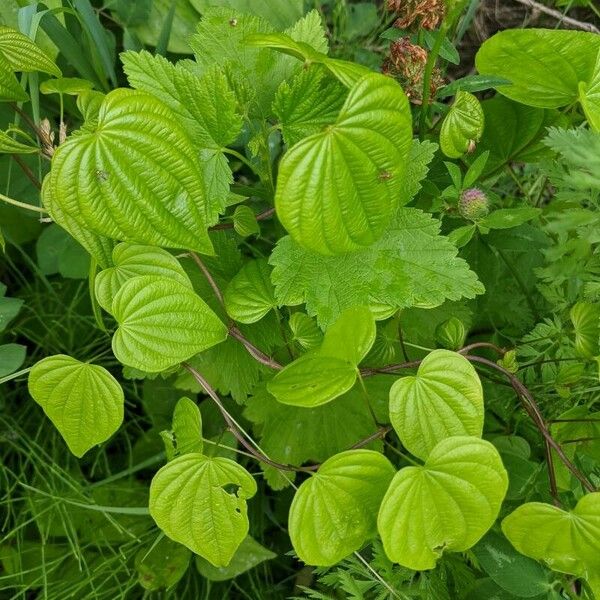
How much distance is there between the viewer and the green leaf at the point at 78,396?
0.75 metres

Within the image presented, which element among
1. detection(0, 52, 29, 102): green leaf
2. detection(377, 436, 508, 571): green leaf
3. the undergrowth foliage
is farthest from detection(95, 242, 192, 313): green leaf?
detection(377, 436, 508, 571): green leaf

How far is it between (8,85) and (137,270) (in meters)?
0.26

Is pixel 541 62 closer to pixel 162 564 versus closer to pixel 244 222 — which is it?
pixel 244 222

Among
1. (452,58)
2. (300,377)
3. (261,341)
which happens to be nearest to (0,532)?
(261,341)

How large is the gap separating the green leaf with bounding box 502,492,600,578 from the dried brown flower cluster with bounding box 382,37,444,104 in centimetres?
49

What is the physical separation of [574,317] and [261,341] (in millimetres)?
392

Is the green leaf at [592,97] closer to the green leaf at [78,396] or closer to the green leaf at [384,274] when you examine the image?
the green leaf at [384,274]

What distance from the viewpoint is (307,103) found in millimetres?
769

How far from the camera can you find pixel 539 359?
3.11 feet

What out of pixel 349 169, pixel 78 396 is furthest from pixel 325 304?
pixel 78 396

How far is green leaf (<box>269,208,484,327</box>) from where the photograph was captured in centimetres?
79

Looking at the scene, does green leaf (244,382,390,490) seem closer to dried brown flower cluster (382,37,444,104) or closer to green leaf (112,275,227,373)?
green leaf (112,275,227,373)

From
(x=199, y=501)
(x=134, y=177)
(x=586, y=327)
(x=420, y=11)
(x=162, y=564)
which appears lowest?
(x=162, y=564)

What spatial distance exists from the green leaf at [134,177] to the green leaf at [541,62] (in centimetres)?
40
